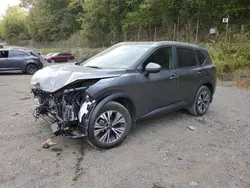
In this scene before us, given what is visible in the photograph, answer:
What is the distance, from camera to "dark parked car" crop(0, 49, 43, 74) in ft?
39.4

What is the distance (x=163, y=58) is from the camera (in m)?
4.30

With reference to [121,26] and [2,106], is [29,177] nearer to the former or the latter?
[2,106]

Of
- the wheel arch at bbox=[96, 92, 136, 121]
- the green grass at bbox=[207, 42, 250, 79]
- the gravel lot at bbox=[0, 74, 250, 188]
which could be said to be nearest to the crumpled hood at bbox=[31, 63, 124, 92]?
the wheel arch at bbox=[96, 92, 136, 121]

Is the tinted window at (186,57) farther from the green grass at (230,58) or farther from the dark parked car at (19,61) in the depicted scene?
the dark parked car at (19,61)

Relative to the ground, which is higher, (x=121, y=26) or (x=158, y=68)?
(x=121, y=26)

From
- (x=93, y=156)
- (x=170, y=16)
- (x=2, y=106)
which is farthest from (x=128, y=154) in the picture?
(x=170, y=16)

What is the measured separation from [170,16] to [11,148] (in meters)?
22.0

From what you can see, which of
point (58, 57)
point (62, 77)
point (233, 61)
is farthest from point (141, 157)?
point (58, 57)

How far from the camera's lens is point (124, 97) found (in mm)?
3637

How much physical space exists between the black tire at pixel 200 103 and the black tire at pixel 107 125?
6.46 ft

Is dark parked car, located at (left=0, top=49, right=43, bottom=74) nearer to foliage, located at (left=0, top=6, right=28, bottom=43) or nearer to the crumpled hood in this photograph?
the crumpled hood

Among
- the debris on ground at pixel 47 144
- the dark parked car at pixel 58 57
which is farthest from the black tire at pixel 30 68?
the dark parked car at pixel 58 57

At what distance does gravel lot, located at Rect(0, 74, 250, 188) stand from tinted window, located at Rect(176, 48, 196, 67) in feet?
3.90

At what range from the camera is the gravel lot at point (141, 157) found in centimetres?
280
